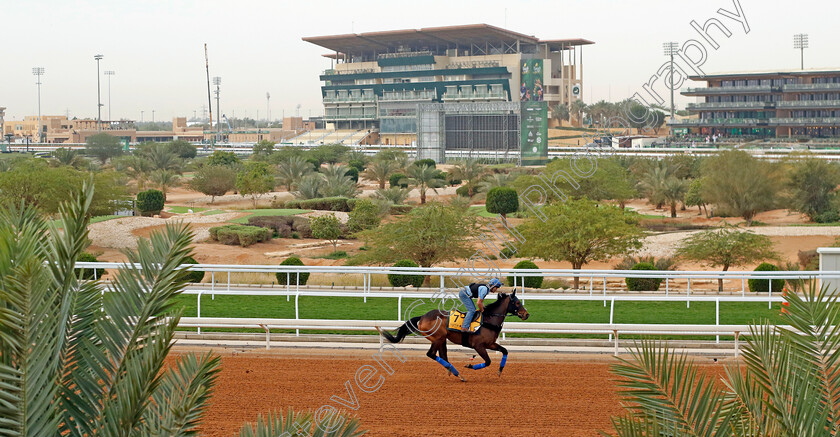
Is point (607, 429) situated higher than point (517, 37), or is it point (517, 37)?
point (517, 37)

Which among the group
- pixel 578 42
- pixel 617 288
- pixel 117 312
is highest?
pixel 578 42

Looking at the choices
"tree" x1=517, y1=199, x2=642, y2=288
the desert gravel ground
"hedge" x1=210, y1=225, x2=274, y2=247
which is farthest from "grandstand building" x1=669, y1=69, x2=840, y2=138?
"tree" x1=517, y1=199, x2=642, y2=288

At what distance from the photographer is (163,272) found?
410 centimetres

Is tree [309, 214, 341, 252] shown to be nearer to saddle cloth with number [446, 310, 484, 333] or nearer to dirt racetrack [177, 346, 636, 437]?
dirt racetrack [177, 346, 636, 437]

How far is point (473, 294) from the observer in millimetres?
10719

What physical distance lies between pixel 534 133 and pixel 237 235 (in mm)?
46844

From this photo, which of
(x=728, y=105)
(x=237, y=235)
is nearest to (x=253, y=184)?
(x=237, y=235)

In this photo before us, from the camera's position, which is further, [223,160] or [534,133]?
[534,133]

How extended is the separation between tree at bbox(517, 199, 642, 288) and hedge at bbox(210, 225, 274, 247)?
13.9 metres

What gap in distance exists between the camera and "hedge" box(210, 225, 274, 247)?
115 feet

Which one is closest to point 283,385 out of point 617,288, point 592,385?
point 592,385

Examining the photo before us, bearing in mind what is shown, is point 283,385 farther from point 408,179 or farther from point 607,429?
point 408,179

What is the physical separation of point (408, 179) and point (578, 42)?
77423 millimetres

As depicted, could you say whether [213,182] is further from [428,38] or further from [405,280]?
[428,38]
